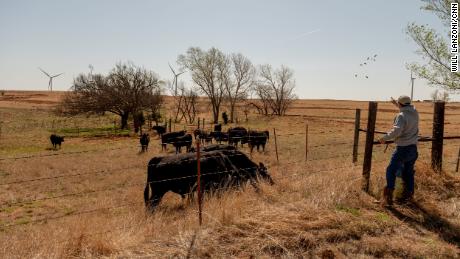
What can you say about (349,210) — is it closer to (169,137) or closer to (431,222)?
(431,222)

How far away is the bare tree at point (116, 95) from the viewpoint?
4462cm

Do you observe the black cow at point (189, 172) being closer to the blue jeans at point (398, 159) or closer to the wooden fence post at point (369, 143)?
the wooden fence post at point (369, 143)

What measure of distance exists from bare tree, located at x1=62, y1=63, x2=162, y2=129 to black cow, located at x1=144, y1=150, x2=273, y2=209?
34.0 m

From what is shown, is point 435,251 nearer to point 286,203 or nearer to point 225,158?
point 286,203

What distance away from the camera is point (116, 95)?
4456cm

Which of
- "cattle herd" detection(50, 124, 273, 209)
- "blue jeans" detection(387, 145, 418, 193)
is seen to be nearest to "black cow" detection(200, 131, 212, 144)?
"cattle herd" detection(50, 124, 273, 209)

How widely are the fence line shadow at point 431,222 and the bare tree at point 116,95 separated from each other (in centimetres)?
3925

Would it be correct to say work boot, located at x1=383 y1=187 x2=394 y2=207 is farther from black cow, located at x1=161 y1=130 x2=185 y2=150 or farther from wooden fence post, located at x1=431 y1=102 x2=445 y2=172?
black cow, located at x1=161 y1=130 x2=185 y2=150

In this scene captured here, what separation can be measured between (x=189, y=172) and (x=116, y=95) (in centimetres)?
3615

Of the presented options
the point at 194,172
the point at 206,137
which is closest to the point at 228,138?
the point at 206,137

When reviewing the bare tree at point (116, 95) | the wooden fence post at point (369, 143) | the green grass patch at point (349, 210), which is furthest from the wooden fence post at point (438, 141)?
the bare tree at point (116, 95)

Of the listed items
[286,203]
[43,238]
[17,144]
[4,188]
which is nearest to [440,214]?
[286,203]

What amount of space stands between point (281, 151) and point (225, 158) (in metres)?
12.3

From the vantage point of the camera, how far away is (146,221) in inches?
249
